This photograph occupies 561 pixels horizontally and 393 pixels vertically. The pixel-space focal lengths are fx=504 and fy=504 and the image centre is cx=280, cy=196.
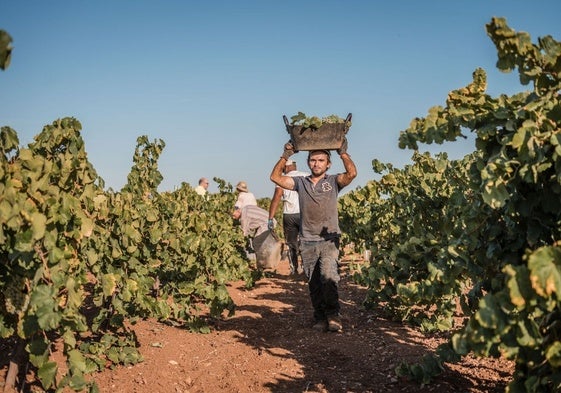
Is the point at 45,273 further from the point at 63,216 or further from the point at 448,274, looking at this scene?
the point at 448,274

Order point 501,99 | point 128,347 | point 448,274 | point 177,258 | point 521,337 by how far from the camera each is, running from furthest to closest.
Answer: point 177,258 → point 128,347 → point 448,274 → point 501,99 → point 521,337

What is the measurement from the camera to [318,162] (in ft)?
16.5

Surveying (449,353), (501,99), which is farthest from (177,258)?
(501,99)

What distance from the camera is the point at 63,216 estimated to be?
2.75 m

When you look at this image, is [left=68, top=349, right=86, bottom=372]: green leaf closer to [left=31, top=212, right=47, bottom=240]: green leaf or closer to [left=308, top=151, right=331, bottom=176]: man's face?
[left=31, top=212, right=47, bottom=240]: green leaf

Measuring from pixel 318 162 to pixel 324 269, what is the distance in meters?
1.06

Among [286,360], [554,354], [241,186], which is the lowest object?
[286,360]

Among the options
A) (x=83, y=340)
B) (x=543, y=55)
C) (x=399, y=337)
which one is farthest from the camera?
(x=399, y=337)

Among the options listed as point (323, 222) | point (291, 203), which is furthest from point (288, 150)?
point (291, 203)

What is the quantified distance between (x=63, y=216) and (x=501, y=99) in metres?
2.28

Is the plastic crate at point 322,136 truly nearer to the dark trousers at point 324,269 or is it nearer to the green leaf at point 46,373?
the dark trousers at point 324,269

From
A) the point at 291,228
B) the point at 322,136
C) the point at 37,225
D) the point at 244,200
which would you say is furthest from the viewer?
the point at 244,200

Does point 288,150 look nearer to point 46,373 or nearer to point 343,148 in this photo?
point 343,148

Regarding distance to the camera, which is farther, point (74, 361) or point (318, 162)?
point (318, 162)
